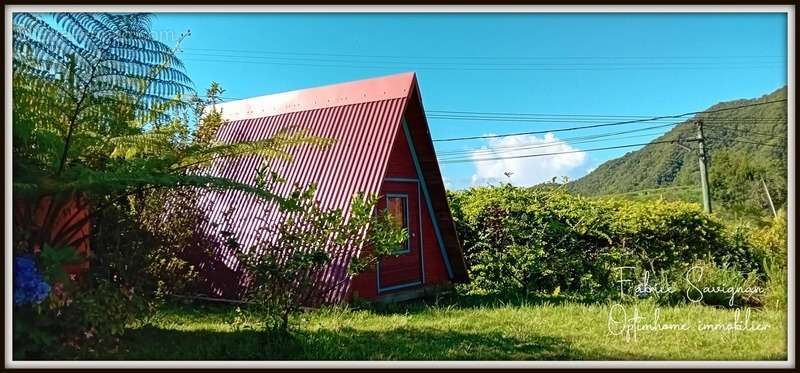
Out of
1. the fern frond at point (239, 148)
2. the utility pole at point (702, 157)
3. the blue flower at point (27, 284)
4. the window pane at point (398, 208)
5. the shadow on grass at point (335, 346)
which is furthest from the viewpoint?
the utility pole at point (702, 157)

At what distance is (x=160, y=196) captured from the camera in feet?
24.9

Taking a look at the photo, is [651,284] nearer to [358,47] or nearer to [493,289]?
[493,289]

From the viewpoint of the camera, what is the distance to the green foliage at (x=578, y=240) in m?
10.1

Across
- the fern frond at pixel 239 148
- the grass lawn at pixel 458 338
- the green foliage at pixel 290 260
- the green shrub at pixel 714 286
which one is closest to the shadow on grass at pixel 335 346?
the grass lawn at pixel 458 338

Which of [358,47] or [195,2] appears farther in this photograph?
[358,47]

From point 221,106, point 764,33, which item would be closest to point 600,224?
point 764,33

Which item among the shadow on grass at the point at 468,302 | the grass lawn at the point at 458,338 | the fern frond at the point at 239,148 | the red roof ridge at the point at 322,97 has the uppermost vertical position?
the red roof ridge at the point at 322,97

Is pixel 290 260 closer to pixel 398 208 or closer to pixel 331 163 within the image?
pixel 331 163

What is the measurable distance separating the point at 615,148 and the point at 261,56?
704cm

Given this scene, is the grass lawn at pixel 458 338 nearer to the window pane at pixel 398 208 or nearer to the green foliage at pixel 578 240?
the window pane at pixel 398 208

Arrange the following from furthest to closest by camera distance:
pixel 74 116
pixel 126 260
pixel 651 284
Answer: pixel 651 284 → pixel 126 260 → pixel 74 116

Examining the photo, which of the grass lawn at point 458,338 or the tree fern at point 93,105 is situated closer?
the tree fern at point 93,105

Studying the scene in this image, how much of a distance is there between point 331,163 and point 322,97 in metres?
1.46

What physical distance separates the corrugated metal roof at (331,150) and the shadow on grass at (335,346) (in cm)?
192
